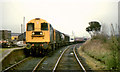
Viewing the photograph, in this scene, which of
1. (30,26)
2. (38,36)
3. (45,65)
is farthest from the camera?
(30,26)

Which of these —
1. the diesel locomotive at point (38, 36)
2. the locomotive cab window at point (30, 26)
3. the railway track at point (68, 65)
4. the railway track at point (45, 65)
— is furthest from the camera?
the locomotive cab window at point (30, 26)

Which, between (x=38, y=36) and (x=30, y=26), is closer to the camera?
(x=38, y=36)

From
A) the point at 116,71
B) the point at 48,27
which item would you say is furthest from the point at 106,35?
the point at 116,71

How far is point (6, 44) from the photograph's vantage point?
74.4 feet

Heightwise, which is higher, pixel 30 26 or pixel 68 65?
pixel 30 26

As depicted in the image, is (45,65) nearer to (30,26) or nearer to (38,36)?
(38,36)

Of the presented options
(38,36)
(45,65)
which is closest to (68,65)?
(45,65)

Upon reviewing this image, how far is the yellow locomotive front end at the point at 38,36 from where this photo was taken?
13945 mm

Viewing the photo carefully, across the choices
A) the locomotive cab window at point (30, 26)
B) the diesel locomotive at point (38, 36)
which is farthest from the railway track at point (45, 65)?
the locomotive cab window at point (30, 26)

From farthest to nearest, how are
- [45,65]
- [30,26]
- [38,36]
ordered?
[30,26] → [38,36] → [45,65]

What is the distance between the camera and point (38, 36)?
14211 mm

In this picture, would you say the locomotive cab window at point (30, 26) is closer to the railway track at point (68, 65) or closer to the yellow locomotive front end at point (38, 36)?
the yellow locomotive front end at point (38, 36)

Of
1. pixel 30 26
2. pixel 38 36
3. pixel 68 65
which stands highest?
→ pixel 30 26

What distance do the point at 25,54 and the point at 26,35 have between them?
246 centimetres
